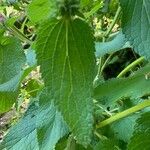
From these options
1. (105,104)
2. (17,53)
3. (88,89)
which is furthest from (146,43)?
(17,53)

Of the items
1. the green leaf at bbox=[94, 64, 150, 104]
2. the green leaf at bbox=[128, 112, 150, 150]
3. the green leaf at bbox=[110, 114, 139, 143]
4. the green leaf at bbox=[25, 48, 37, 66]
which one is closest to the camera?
the green leaf at bbox=[128, 112, 150, 150]

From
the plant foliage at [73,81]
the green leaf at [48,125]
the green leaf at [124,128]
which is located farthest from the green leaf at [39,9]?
the green leaf at [124,128]

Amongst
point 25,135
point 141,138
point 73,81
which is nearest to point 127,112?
point 141,138

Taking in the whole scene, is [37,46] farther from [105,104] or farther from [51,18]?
[105,104]

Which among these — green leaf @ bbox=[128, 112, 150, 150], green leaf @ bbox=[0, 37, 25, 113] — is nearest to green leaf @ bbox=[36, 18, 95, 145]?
green leaf @ bbox=[128, 112, 150, 150]

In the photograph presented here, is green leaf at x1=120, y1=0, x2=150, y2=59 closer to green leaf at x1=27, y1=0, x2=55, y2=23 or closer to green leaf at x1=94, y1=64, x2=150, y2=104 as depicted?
green leaf at x1=27, y1=0, x2=55, y2=23

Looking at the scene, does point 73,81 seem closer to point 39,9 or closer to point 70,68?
point 70,68
